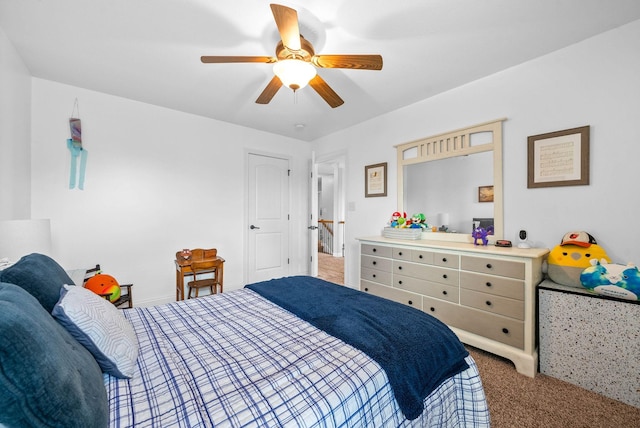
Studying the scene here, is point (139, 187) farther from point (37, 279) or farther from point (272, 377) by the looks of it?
point (272, 377)

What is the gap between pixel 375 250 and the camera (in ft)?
9.75

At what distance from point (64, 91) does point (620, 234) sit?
504cm

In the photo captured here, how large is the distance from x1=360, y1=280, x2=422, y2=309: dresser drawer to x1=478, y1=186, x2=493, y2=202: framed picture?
114cm

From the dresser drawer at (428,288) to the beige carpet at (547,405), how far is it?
0.61m

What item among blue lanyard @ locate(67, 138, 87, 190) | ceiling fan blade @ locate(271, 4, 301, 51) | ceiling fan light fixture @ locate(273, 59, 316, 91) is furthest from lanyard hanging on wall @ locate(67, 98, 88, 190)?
ceiling fan blade @ locate(271, 4, 301, 51)

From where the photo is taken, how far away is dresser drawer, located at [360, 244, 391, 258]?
285 cm

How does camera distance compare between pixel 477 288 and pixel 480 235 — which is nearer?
pixel 477 288

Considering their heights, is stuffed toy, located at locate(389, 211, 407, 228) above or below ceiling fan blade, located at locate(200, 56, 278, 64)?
below

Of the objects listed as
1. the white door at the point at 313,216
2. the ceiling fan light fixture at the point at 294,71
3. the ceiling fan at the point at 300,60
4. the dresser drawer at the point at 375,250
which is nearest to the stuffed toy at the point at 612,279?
the dresser drawer at the point at 375,250

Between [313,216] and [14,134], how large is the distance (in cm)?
334

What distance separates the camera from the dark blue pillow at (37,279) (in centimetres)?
102

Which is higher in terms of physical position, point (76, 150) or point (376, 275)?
point (76, 150)

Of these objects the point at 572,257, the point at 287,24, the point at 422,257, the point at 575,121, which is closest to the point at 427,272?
the point at 422,257

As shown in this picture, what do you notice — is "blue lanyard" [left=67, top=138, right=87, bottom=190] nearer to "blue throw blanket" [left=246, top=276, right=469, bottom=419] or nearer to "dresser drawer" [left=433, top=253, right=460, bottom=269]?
"blue throw blanket" [left=246, top=276, right=469, bottom=419]
